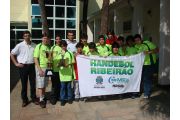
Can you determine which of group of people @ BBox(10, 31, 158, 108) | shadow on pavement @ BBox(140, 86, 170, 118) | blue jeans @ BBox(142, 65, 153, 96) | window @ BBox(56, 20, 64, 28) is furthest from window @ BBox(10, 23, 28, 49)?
blue jeans @ BBox(142, 65, 153, 96)

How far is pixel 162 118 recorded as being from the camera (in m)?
7.04

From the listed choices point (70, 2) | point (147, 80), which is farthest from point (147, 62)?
point (70, 2)

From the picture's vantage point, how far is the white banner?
8.59 metres

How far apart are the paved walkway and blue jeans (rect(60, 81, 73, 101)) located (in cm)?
22

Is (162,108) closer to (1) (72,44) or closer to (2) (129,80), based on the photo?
(2) (129,80)

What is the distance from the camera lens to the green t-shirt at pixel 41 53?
807cm

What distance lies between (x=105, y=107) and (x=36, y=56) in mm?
2171

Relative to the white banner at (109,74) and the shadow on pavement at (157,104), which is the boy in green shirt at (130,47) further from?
the shadow on pavement at (157,104)

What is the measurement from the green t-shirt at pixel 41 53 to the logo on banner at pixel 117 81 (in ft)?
6.08

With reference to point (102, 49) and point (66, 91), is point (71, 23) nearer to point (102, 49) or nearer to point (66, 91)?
point (102, 49)

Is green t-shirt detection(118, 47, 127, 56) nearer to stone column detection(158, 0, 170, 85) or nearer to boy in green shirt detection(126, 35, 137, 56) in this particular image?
boy in green shirt detection(126, 35, 137, 56)

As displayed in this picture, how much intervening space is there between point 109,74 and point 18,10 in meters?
24.1

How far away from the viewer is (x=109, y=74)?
8.74 m

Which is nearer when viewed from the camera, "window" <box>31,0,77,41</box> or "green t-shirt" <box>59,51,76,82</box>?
"green t-shirt" <box>59,51,76,82</box>
